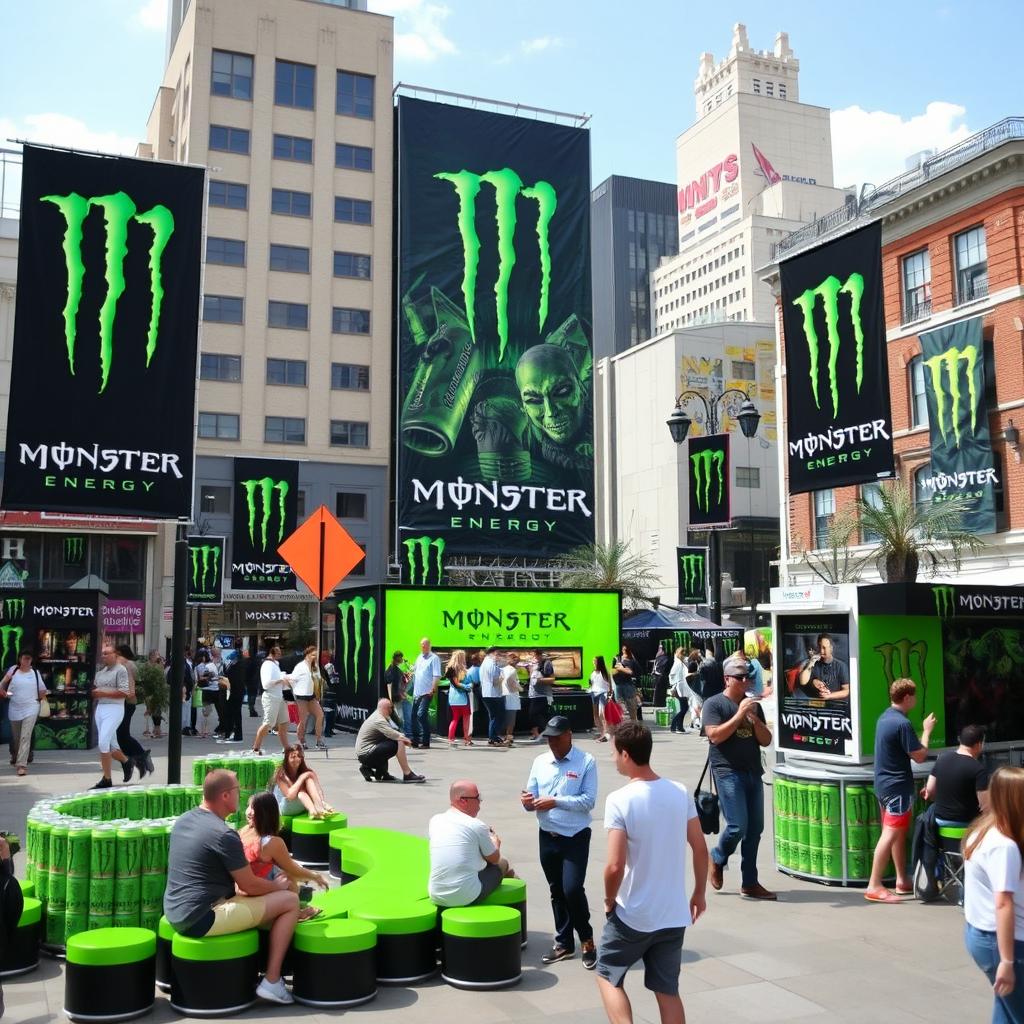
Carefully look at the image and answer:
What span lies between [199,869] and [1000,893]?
4.39 meters

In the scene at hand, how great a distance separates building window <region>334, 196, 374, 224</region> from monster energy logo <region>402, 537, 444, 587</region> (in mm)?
21568

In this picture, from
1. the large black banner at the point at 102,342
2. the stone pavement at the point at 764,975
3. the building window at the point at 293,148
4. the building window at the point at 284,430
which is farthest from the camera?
the building window at the point at 293,148

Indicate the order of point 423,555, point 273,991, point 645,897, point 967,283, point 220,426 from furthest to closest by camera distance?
1. point 220,426
2. point 423,555
3. point 967,283
4. point 273,991
5. point 645,897

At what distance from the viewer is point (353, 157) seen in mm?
54938

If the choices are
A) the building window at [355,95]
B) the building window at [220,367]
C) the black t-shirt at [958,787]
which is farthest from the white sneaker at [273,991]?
the building window at [355,95]

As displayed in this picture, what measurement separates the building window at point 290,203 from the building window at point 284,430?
1037cm

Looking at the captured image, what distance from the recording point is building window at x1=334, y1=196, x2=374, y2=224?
5434cm

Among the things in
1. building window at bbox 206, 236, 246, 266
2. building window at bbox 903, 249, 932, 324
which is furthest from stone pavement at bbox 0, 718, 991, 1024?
building window at bbox 206, 236, 246, 266

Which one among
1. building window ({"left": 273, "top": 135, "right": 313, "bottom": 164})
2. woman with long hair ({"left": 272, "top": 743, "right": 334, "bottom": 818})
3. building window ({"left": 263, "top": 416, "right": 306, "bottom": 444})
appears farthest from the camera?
building window ({"left": 273, "top": 135, "right": 313, "bottom": 164})

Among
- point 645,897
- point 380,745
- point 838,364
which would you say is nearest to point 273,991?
point 645,897

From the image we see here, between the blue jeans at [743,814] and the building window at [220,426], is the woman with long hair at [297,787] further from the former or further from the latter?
the building window at [220,426]

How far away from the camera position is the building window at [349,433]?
5406 cm

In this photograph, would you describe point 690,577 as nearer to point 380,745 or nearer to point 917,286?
point 917,286

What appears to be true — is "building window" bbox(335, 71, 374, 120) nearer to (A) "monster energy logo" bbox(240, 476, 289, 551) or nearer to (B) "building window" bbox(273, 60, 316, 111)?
(B) "building window" bbox(273, 60, 316, 111)
